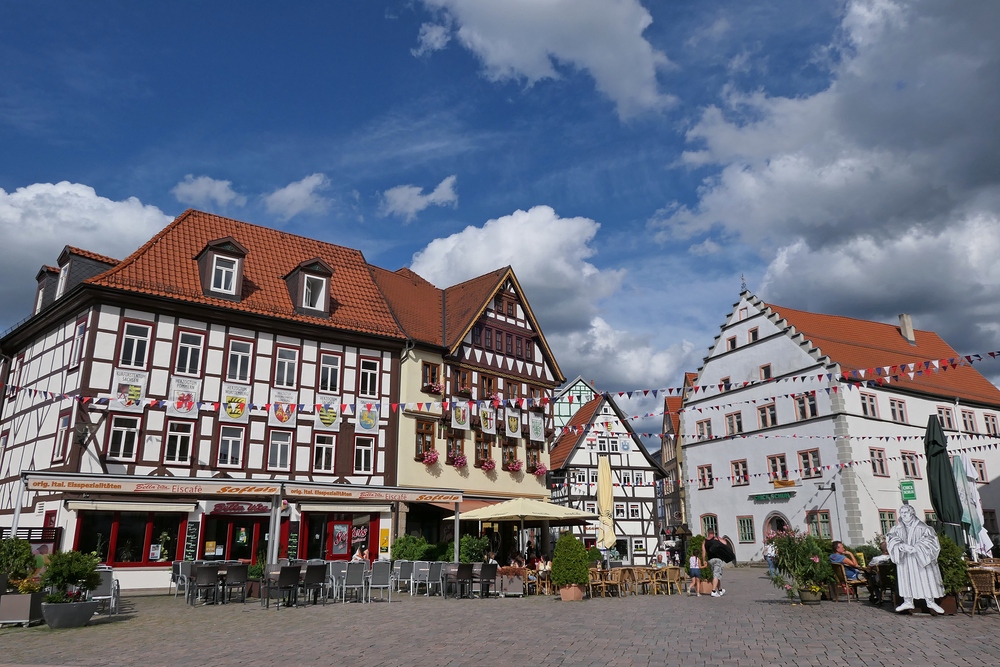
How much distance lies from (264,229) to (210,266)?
4.94 metres

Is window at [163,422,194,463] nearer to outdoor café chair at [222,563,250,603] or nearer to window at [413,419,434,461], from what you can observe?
outdoor café chair at [222,563,250,603]

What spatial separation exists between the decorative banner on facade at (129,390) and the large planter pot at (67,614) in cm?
1071

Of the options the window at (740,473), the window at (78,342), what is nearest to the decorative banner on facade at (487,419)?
the window at (78,342)

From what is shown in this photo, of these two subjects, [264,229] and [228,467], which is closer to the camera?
[228,467]

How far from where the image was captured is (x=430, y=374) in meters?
30.7

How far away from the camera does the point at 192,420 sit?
80.0ft

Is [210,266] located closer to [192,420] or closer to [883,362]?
[192,420]

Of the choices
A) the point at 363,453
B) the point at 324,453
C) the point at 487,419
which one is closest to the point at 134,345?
the point at 324,453

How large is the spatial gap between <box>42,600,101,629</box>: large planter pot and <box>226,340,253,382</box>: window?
12.6 metres

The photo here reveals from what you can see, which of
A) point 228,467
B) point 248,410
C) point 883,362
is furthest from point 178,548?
point 883,362

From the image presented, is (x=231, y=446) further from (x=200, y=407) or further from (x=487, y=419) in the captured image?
(x=487, y=419)

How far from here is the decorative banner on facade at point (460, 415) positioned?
30422 mm

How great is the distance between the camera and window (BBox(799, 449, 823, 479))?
125 ft

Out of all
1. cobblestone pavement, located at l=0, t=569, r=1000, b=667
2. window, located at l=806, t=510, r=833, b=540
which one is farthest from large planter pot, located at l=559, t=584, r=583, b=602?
window, located at l=806, t=510, r=833, b=540
